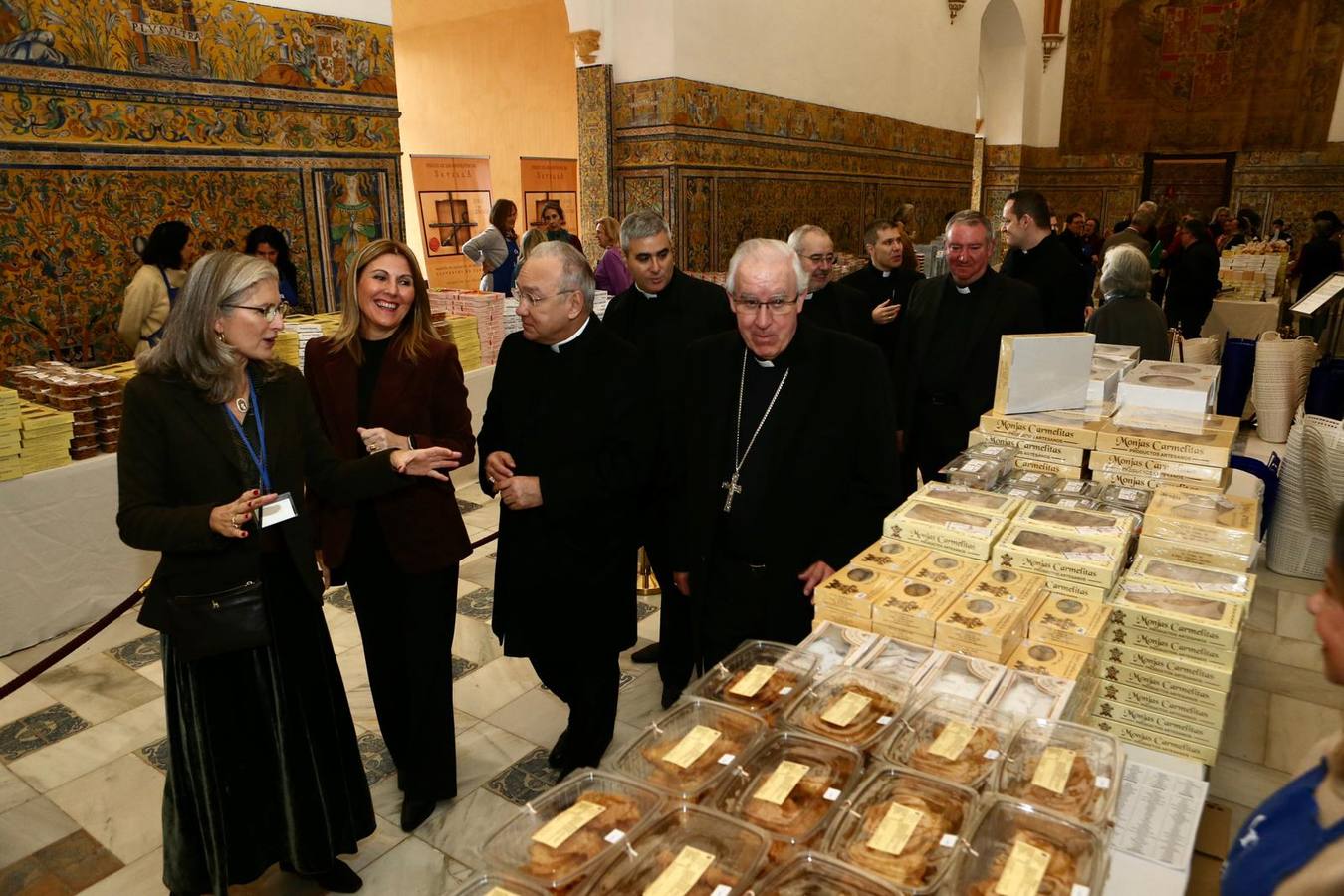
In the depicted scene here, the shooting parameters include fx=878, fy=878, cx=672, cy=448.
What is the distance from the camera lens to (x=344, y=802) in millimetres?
2822

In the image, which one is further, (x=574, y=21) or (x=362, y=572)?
(x=574, y=21)

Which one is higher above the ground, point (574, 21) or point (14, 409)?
point (574, 21)

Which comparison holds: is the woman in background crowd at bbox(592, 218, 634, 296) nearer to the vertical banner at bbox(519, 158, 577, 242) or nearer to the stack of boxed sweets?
the vertical banner at bbox(519, 158, 577, 242)

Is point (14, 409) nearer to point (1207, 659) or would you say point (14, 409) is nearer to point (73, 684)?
point (73, 684)

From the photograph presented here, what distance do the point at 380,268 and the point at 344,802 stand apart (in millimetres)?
1743

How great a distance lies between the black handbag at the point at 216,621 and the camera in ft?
7.66

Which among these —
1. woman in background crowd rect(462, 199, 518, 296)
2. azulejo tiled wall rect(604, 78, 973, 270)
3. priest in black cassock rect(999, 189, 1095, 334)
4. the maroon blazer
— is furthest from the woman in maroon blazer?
azulejo tiled wall rect(604, 78, 973, 270)

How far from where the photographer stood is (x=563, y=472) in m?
3.05

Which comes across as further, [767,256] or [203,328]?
[767,256]

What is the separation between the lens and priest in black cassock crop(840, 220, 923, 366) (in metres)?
5.69

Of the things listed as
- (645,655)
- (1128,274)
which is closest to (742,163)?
(1128,274)

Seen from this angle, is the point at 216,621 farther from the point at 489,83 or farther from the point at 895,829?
the point at 489,83

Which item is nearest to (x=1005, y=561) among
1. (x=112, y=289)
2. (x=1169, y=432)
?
(x=1169, y=432)

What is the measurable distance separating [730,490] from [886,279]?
365 cm
